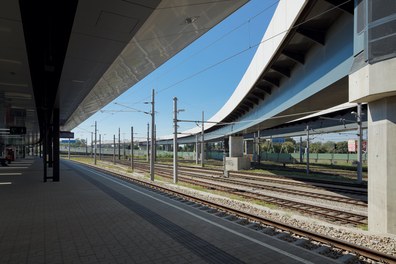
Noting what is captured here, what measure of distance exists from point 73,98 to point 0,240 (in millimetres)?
10187

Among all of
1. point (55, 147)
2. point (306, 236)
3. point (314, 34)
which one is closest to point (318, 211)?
point (306, 236)

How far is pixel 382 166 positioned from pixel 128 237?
266 inches

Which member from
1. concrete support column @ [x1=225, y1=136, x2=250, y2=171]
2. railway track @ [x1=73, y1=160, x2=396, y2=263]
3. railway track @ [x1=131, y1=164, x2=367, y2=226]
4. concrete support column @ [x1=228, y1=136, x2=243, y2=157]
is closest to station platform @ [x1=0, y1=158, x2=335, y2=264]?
railway track @ [x1=73, y1=160, x2=396, y2=263]

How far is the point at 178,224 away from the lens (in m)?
7.95

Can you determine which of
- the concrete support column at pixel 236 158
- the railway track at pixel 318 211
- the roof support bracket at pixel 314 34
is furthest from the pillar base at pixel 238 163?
the roof support bracket at pixel 314 34

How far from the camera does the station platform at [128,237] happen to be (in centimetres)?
543

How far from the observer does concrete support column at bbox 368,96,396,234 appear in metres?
7.68

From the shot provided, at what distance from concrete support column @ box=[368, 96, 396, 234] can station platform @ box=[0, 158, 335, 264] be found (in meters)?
3.28

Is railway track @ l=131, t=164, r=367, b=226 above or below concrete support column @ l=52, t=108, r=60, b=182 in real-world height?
below

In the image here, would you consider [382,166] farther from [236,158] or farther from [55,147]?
[236,158]

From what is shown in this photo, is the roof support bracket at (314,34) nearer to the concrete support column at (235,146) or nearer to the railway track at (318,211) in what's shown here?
the railway track at (318,211)

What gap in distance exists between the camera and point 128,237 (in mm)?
6605

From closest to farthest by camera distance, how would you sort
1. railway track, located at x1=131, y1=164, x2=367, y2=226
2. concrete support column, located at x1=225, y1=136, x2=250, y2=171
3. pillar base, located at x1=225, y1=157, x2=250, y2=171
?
railway track, located at x1=131, y1=164, x2=367, y2=226, pillar base, located at x1=225, y1=157, x2=250, y2=171, concrete support column, located at x1=225, y1=136, x2=250, y2=171

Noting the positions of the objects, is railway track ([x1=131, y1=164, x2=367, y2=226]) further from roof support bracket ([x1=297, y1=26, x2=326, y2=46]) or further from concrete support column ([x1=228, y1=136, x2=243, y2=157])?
concrete support column ([x1=228, y1=136, x2=243, y2=157])
